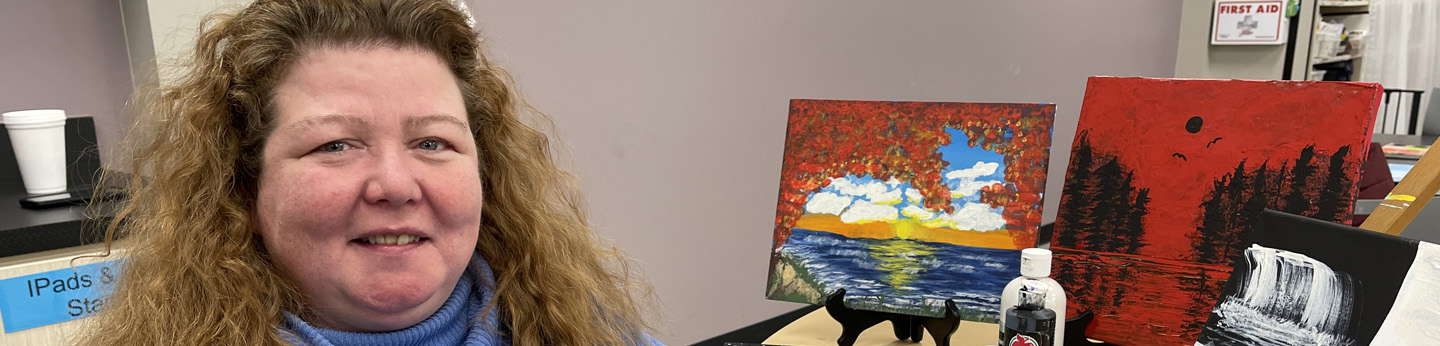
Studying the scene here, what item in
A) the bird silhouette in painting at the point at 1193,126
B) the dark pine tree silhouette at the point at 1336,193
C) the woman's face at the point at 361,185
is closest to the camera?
the woman's face at the point at 361,185

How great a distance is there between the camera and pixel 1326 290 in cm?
103

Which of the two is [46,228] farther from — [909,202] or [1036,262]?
[1036,262]

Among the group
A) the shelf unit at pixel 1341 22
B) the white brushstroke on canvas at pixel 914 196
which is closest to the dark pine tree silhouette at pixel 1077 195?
the white brushstroke on canvas at pixel 914 196

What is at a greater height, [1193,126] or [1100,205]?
[1193,126]

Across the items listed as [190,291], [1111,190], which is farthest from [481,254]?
[1111,190]

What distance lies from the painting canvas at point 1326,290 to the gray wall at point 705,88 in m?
1.58

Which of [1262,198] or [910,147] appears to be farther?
[910,147]

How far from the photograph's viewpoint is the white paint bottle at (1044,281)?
1271mm

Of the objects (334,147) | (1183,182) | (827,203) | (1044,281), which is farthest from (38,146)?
(1183,182)

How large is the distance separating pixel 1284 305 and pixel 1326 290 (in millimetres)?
60

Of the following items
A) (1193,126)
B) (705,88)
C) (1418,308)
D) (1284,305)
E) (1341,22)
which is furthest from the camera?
(1341,22)

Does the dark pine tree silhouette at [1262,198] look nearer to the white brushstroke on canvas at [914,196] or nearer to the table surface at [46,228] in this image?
the white brushstroke on canvas at [914,196]

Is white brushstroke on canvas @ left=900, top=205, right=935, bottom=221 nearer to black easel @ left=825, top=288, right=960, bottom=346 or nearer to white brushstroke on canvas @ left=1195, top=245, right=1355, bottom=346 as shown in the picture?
black easel @ left=825, top=288, right=960, bottom=346

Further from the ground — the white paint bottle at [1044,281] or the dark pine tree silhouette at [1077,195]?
the dark pine tree silhouette at [1077,195]
